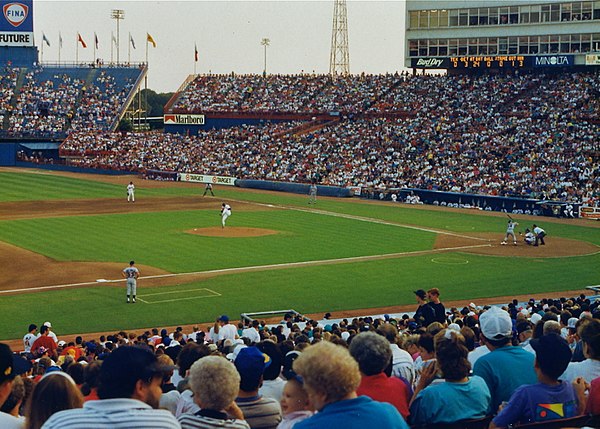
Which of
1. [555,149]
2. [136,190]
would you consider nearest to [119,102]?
[136,190]

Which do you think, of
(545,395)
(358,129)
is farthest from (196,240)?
(358,129)

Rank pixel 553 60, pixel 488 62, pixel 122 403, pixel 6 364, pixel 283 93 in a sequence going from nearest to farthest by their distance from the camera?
pixel 122 403 → pixel 6 364 → pixel 553 60 → pixel 488 62 → pixel 283 93

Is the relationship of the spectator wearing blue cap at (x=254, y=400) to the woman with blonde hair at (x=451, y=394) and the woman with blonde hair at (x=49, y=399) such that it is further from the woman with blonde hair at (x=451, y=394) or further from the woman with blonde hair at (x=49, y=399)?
Answer: the woman with blonde hair at (x=49, y=399)

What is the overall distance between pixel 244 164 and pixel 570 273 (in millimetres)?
44885

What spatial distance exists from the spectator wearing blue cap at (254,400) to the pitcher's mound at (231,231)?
1312 inches

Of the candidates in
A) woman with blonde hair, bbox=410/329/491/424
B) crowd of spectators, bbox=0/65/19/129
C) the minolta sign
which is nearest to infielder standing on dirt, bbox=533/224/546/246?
woman with blonde hair, bbox=410/329/491/424

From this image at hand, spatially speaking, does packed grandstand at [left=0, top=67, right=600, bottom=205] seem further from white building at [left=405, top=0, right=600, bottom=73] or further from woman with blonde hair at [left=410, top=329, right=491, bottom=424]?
woman with blonde hair at [left=410, top=329, right=491, bottom=424]

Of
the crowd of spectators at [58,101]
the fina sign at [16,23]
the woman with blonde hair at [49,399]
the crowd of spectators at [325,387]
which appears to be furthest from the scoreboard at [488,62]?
the woman with blonde hair at [49,399]

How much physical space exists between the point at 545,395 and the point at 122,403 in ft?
11.5

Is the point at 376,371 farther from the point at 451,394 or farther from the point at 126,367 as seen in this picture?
the point at 126,367

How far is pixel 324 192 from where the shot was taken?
6278 cm

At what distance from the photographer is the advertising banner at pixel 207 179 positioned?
69750mm

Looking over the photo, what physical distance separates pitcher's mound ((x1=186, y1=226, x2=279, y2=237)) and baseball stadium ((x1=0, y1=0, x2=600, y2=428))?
0.20 m

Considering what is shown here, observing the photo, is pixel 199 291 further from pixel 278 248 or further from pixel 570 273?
pixel 570 273
